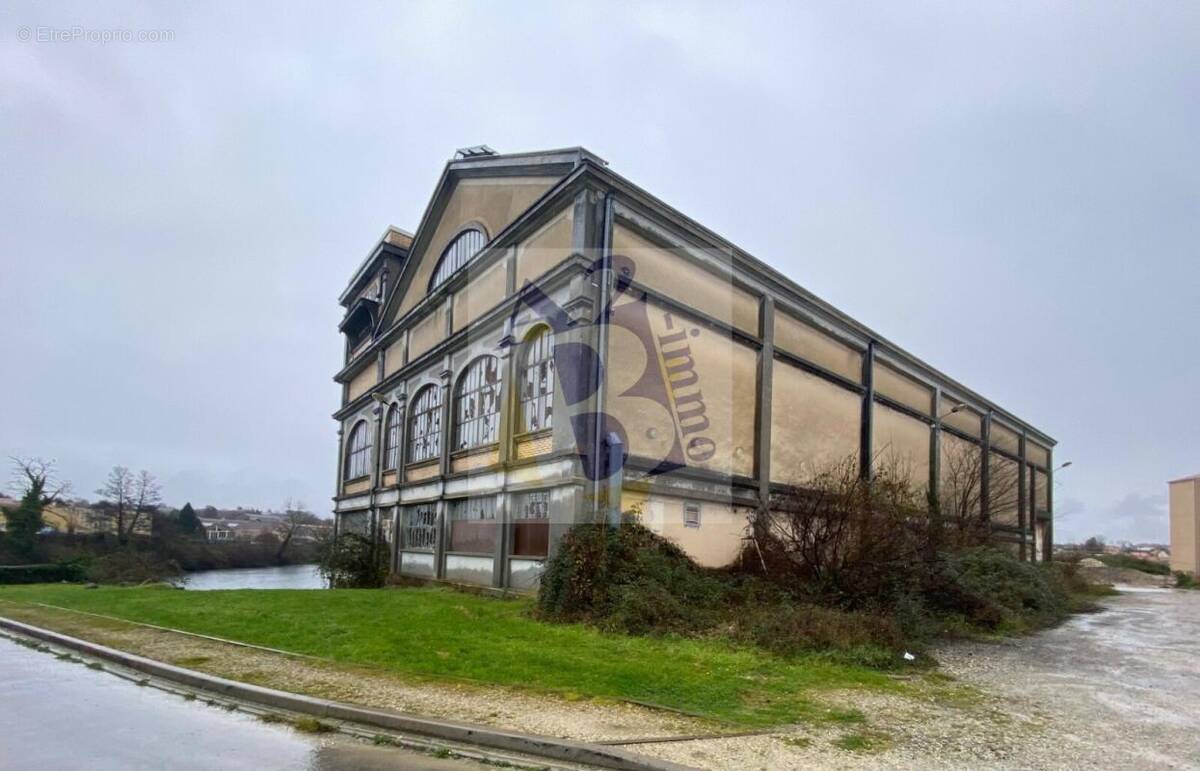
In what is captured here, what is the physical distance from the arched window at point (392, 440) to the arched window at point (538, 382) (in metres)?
10.7

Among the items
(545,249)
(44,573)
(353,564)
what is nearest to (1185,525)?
(545,249)

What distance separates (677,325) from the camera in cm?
1848

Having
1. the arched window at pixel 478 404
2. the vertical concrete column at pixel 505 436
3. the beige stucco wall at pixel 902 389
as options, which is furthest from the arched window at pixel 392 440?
the beige stucco wall at pixel 902 389

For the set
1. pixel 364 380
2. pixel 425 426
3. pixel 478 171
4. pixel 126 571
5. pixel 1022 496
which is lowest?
pixel 126 571

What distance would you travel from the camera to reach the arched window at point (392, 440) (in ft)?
93.6

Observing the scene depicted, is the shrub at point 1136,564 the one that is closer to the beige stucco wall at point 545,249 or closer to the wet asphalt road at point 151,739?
the beige stucco wall at point 545,249

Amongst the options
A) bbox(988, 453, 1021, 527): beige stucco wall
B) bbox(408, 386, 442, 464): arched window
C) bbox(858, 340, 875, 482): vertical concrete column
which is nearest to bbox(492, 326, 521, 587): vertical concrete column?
bbox(408, 386, 442, 464): arched window

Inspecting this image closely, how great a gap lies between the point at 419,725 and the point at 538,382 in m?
12.3

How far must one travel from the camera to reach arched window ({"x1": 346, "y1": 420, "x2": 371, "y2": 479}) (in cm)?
Answer: 3283

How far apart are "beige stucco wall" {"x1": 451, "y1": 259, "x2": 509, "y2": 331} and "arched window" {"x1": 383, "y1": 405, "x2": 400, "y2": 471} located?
22.1 ft

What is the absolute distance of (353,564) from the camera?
24.1 m

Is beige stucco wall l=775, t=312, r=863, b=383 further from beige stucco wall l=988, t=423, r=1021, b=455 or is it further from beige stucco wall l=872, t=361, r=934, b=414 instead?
beige stucco wall l=988, t=423, r=1021, b=455

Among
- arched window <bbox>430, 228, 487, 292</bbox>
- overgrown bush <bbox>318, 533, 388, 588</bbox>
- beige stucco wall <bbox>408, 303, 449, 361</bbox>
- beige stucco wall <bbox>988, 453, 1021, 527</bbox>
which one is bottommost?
overgrown bush <bbox>318, 533, 388, 588</bbox>

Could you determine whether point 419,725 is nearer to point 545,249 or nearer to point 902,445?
point 545,249
